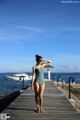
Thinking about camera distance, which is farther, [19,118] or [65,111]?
[65,111]

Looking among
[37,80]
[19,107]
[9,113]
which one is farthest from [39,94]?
[19,107]

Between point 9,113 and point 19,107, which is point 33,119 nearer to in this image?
point 9,113

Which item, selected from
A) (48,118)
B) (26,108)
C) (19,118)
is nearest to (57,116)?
(48,118)

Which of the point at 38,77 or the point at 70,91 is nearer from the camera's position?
the point at 38,77

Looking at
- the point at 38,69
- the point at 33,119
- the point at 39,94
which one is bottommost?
the point at 33,119

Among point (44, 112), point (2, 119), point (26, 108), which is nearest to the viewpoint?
point (2, 119)

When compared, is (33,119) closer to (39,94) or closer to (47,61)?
(39,94)

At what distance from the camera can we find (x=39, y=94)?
1401 cm

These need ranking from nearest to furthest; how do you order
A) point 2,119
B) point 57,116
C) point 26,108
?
point 2,119
point 57,116
point 26,108

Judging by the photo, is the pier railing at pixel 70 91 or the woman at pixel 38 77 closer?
the woman at pixel 38 77

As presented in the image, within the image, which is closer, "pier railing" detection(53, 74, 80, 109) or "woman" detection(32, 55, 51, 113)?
"woman" detection(32, 55, 51, 113)

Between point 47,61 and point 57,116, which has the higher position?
point 47,61

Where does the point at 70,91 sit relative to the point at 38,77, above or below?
below

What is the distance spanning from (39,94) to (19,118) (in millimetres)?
1201
